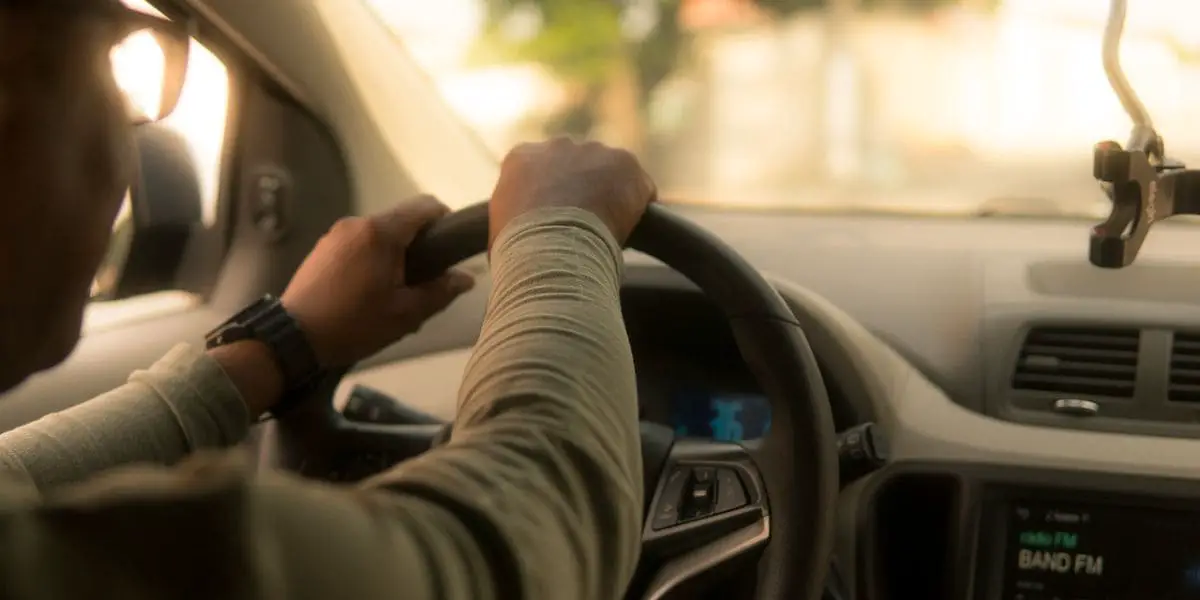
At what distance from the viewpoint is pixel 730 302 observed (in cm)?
123

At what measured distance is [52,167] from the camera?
2.56ft

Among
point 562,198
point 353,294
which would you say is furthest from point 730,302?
point 353,294

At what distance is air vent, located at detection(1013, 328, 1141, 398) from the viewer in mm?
1516

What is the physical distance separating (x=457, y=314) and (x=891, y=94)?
→ 3.77 feet

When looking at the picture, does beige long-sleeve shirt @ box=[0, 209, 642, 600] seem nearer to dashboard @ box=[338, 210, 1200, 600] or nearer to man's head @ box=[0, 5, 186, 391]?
man's head @ box=[0, 5, 186, 391]

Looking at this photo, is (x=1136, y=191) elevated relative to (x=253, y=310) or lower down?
elevated

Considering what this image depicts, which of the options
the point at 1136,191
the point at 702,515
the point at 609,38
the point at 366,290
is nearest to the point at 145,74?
the point at 366,290

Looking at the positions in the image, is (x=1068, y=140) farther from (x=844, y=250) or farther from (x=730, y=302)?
(x=730, y=302)

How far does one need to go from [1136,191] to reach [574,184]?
0.76 metres

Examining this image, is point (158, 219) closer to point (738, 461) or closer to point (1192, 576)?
point (738, 461)

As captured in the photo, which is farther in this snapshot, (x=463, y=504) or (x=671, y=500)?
(x=671, y=500)

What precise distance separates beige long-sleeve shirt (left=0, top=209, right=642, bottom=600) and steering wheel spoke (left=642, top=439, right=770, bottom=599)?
346 millimetres

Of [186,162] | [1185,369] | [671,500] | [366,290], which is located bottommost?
[671,500]

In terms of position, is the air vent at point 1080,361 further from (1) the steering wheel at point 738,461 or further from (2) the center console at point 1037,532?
(1) the steering wheel at point 738,461
